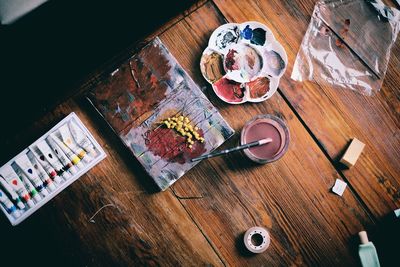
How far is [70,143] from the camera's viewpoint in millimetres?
1069

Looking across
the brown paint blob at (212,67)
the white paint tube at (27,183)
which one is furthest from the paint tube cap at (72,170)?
the brown paint blob at (212,67)

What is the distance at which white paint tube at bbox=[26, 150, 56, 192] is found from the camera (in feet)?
3.45

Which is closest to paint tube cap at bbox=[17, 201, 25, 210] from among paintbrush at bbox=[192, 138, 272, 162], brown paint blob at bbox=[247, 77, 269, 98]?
paintbrush at bbox=[192, 138, 272, 162]

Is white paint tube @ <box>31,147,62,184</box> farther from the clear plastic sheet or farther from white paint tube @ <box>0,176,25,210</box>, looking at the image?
the clear plastic sheet

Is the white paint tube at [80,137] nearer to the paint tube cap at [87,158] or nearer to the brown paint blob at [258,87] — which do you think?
the paint tube cap at [87,158]

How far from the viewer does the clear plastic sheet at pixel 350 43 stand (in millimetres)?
1135

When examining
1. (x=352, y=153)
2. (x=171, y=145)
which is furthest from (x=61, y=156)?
(x=352, y=153)

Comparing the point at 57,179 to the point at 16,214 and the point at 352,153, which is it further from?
the point at 352,153

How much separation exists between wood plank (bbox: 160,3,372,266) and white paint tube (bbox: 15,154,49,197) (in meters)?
0.45

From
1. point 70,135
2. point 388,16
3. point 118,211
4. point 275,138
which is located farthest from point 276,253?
point 388,16

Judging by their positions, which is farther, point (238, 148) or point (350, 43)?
point (350, 43)

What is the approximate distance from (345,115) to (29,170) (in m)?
1.08

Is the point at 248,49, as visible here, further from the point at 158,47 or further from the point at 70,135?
the point at 70,135


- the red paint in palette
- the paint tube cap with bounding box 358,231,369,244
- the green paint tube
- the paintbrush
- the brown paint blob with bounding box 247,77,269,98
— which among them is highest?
the red paint in palette
